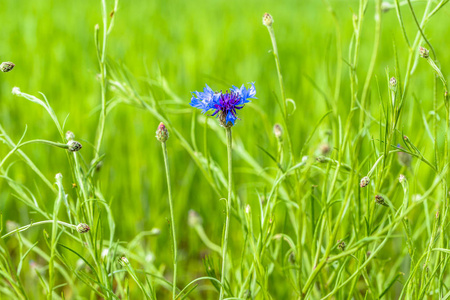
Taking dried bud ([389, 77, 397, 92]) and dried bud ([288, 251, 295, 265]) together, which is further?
dried bud ([288, 251, 295, 265])

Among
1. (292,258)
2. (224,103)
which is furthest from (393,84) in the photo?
(292,258)

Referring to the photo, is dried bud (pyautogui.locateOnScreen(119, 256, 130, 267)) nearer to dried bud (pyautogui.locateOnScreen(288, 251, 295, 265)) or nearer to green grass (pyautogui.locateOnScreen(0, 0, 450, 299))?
green grass (pyautogui.locateOnScreen(0, 0, 450, 299))

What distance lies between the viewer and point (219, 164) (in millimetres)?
1596

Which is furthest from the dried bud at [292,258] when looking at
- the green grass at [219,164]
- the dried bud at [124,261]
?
the dried bud at [124,261]

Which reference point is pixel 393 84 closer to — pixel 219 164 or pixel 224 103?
pixel 224 103

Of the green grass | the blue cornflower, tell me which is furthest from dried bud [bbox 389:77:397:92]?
the blue cornflower

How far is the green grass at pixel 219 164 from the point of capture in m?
0.69

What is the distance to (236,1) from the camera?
4.68 metres

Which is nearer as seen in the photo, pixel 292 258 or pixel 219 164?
pixel 292 258

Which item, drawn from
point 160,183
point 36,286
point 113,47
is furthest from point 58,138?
point 113,47

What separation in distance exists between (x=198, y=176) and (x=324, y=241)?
19.5 inches

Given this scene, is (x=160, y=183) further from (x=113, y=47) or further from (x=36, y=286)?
(x=113, y=47)

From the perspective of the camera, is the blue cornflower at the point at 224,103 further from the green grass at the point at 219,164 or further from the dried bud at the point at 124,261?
the dried bud at the point at 124,261

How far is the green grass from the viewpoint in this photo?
688 millimetres
